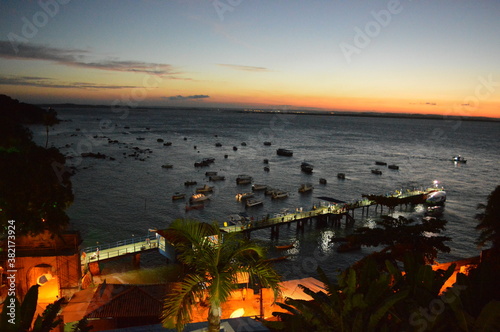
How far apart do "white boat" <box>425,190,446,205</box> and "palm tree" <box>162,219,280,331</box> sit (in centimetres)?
5537

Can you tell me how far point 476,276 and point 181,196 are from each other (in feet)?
159

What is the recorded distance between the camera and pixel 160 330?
10.9 m

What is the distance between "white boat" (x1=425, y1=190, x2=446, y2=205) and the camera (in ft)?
184

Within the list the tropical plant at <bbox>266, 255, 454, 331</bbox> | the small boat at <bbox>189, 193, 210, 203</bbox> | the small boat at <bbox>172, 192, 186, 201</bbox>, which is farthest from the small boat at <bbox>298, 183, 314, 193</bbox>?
the tropical plant at <bbox>266, 255, 454, 331</bbox>

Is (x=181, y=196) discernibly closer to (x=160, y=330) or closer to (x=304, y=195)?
(x=304, y=195)

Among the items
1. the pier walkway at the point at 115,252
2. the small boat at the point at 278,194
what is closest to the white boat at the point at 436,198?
the small boat at the point at 278,194

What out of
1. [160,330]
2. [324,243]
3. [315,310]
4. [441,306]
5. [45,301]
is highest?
[441,306]

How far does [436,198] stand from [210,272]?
57.6 metres

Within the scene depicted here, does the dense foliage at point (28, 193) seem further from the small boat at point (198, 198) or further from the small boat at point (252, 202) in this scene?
the small boat at point (252, 202)

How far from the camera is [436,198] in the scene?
185 ft

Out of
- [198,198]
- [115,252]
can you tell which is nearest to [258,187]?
[198,198]

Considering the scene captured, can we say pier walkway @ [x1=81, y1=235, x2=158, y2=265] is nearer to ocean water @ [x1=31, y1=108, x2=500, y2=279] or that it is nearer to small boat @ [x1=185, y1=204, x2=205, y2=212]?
ocean water @ [x1=31, y1=108, x2=500, y2=279]

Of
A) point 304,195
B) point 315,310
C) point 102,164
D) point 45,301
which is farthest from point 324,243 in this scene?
point 102,164

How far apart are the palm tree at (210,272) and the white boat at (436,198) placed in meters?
55.4
